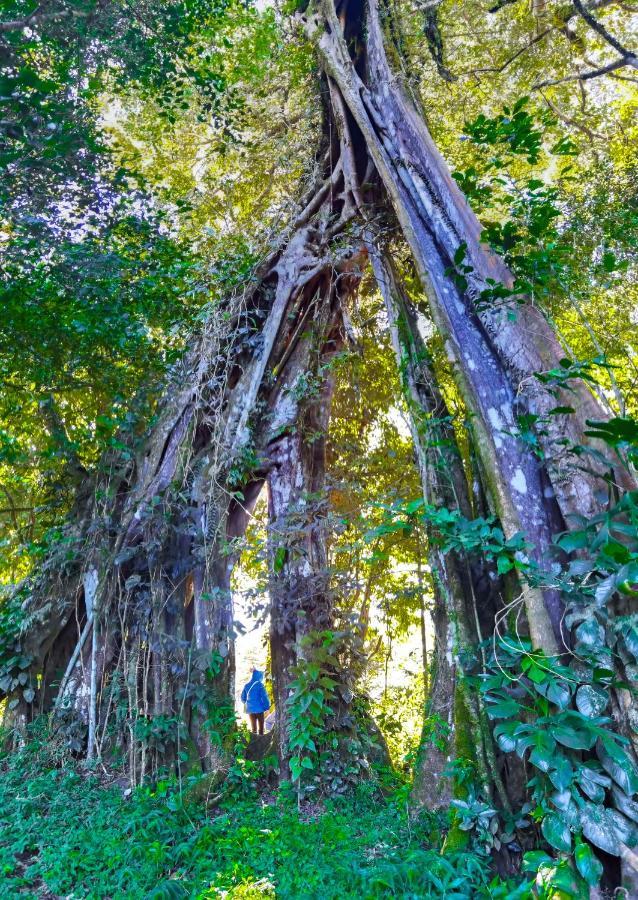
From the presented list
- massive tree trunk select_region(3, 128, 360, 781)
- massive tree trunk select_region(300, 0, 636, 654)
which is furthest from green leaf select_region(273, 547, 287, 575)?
massive tree trunk select_region(300, 0, 636, 654)

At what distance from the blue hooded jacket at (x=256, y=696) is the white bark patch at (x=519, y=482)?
9.91 ft

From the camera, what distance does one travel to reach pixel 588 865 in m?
1.65

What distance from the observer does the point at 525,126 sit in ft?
9.93

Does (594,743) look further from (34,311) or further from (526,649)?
(34,311)

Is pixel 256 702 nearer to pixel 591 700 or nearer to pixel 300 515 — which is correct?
pixel 300 515

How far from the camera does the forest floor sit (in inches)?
78.6

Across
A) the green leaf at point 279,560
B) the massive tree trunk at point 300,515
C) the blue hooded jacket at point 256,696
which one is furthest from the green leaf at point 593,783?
the blue hooded jacket at point 256,696

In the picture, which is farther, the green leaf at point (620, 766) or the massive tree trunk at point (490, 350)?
the massive tree trunk at point (490, 350)

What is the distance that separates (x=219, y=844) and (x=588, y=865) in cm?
151

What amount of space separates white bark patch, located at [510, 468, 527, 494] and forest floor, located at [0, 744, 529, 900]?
140 cm

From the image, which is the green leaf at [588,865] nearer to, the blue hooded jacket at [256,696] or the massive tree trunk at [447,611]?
the massive tree trunk at [447,611]

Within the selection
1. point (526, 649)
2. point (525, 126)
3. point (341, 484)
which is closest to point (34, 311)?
point (341, 484)

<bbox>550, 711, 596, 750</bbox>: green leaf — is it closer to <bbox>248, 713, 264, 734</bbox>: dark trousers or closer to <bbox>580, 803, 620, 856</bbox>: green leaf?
<bbox>580, 803, 620, 856</bbox>: green leaf

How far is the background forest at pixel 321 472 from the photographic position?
6.75 feet
